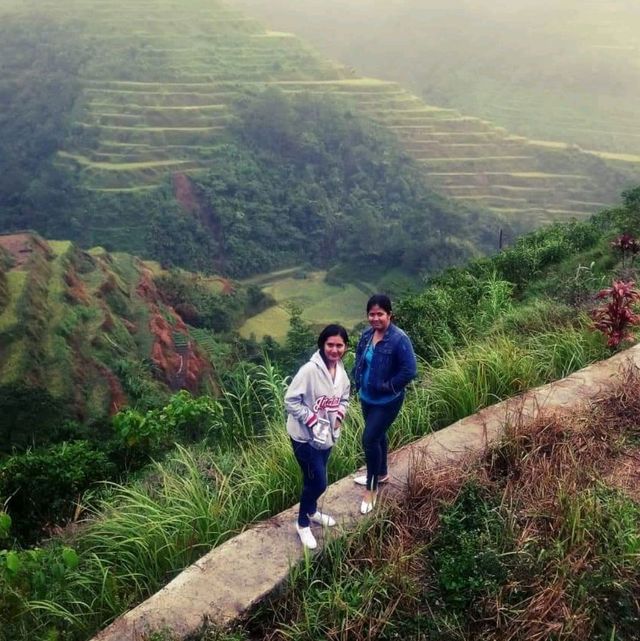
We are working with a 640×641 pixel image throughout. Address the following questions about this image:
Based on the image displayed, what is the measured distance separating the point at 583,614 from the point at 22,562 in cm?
211

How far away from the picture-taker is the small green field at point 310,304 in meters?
36.1

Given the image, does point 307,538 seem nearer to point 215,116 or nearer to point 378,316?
point 378,316

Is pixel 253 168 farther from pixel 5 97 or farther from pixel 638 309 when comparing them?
pixel 638 309

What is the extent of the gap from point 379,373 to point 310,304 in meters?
37.9

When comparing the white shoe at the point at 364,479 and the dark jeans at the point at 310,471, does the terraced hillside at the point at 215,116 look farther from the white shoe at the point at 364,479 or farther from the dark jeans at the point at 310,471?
the dark jeans at the point at 310,471

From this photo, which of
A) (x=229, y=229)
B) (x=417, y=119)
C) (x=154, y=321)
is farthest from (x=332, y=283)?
(x=417, y=119)

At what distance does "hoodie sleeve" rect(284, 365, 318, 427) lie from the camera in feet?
8.32

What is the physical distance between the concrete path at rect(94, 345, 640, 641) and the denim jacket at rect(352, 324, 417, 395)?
59cm

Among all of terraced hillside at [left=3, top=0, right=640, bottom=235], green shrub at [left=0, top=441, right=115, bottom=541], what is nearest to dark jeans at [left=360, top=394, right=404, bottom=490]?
green shrub at [left=0, top=441, right=115, bottom=541]

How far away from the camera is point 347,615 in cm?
233

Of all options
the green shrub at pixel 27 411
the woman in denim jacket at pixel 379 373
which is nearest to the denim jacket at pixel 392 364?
the woman in denim jacket at pixel 379 373

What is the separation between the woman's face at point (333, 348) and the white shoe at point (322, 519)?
0.66 metres

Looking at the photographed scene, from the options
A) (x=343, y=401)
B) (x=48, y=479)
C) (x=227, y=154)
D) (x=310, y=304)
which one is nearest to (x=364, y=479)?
(x=343, y=401)

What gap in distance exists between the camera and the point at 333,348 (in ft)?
8.41
